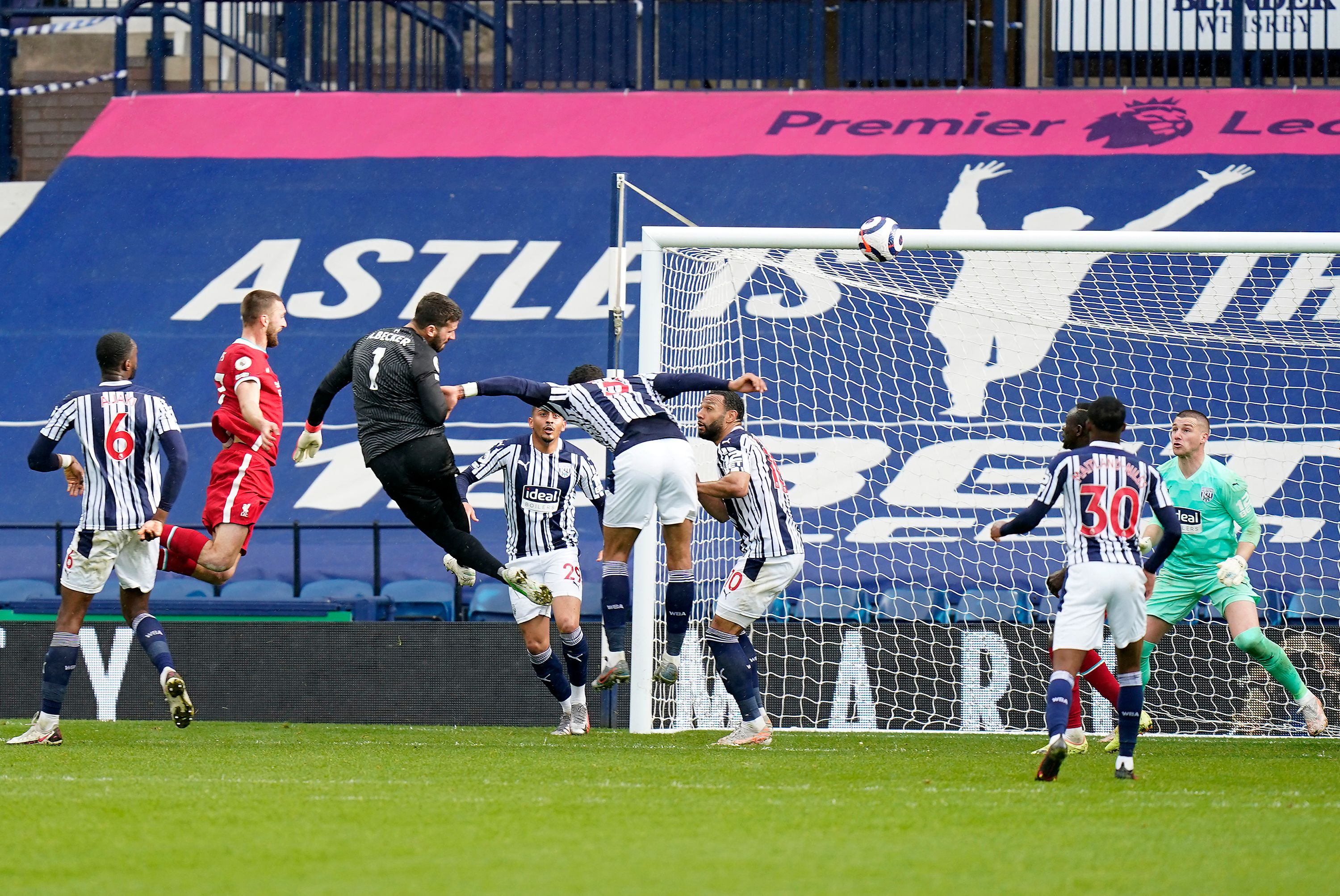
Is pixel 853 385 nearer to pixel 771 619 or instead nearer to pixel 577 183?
pixel 771 619

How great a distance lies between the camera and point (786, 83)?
1677cm

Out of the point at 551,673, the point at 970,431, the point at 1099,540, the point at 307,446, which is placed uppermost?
the point at 970,431

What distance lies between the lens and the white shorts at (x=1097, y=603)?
6441 millimetres

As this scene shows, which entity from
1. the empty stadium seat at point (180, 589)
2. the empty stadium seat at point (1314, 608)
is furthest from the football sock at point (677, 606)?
the empty stadium seat at point (180, 589)

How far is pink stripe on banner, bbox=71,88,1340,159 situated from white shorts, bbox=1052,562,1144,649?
8.87 metres

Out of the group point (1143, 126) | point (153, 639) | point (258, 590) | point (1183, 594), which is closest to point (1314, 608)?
point (1183, 594)

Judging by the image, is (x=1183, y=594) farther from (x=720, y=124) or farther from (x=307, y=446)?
(x=720, y=124)

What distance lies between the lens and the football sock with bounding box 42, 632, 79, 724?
25.9 feet

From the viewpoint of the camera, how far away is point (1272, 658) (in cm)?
844

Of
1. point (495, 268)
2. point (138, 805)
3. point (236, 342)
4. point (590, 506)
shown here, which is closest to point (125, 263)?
point (495, 268)

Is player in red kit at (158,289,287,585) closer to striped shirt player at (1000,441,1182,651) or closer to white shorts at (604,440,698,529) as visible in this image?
white shorts at (604,440,698,529)

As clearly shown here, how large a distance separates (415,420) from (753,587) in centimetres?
200

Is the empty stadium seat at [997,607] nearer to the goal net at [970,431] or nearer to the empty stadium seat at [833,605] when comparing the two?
the goal net at [970,431]

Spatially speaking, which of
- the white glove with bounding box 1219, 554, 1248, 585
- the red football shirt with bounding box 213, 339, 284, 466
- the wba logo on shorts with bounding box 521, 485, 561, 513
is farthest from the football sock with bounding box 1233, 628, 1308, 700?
the red football shirt with bounding box 213, 339, 284, 466
